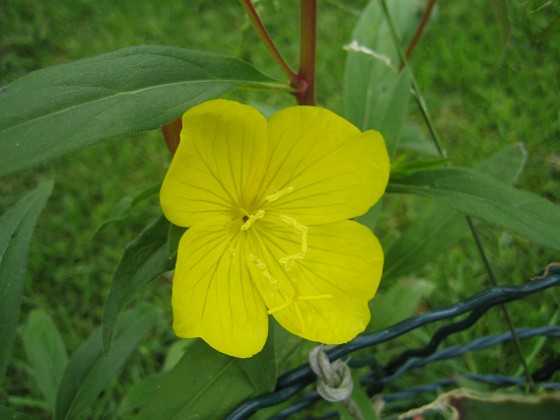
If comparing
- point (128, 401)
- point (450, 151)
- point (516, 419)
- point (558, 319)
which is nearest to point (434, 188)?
point (516, 419)

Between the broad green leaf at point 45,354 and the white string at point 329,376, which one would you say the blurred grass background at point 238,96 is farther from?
the white string at point 329,376

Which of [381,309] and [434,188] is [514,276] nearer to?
[381,309]

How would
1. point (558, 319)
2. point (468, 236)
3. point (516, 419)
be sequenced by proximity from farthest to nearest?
point (468, 236)
point (558, 319)
point (516, 419)

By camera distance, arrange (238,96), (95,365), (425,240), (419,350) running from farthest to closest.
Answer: (238,96)
(425,240)
(95,365)
(419,350)

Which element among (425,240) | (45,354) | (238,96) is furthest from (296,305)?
(238,96)

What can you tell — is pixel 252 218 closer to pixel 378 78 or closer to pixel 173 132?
pixel 173 132

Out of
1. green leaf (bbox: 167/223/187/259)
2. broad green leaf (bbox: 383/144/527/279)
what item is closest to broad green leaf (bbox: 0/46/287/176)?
green leaf (bbox: 167/223/187/259)
